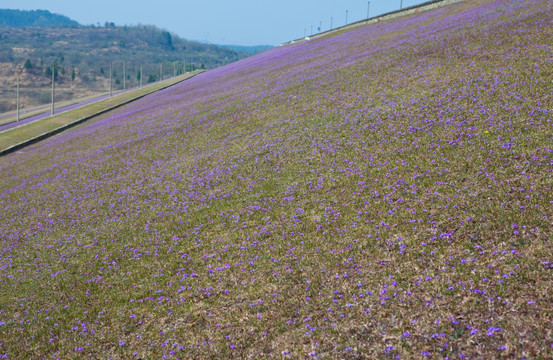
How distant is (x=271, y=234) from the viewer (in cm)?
1314

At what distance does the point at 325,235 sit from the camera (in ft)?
40.0

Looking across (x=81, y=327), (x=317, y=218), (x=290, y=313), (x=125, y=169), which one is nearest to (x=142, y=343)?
(x=81, y=327)

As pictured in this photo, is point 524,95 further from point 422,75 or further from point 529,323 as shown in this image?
point 529,323

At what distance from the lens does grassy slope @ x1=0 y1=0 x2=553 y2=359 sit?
8.14 meters

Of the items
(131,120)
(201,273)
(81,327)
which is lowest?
(81,327)

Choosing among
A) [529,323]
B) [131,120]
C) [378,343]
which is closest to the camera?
[529,323]

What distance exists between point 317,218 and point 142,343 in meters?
6.91

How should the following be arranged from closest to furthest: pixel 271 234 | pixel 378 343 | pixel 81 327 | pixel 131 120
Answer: pixel 378 343 < pixel 81 327 < pixel 271 234 < pixel 131 120

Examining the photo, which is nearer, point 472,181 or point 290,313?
point 290,313

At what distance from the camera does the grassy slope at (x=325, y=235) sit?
26.7ft

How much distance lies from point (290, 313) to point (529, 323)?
5018 millimetres

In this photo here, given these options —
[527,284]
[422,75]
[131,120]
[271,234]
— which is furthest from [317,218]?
[131,120]

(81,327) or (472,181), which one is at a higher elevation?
(472,181)

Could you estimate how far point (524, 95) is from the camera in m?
17.1
